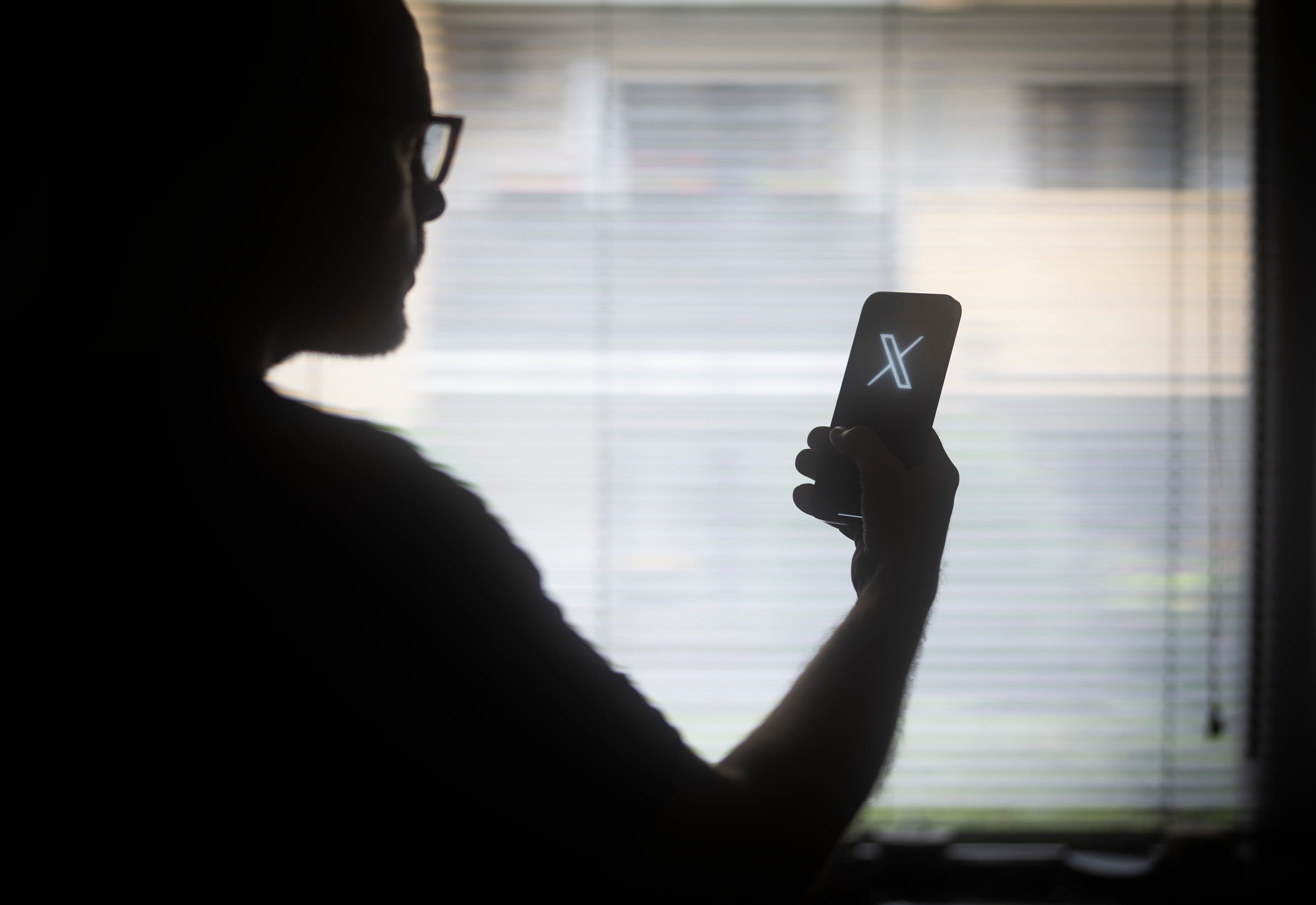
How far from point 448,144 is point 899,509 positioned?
46cm

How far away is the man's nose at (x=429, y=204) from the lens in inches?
22.9

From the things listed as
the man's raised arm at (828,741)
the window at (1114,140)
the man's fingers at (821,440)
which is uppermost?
the window at (1114,140)

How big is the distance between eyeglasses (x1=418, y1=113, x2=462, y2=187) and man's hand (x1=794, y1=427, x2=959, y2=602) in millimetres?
371

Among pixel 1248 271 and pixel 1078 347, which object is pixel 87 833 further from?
pixel 1248 271

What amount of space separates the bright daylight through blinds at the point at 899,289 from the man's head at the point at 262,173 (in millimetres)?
933

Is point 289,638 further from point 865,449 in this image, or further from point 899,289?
point 899,289

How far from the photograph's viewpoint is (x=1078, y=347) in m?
1.44

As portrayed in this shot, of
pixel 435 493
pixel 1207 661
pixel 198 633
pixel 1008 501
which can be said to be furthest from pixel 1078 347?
pixel 198 633

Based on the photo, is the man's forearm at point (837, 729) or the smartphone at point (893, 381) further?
the smartphone at point (893, 381)

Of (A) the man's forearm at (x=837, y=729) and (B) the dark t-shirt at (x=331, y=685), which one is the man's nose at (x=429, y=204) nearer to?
(B) the dark t-shirt at (x=331, y=685)

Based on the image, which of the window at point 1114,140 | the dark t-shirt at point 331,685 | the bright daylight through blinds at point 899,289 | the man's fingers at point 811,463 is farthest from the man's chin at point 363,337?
the window at point 1114,140

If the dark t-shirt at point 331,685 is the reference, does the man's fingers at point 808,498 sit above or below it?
above

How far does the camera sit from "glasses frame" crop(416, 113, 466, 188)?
55cm

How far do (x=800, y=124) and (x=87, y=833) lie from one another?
1.39 metres
